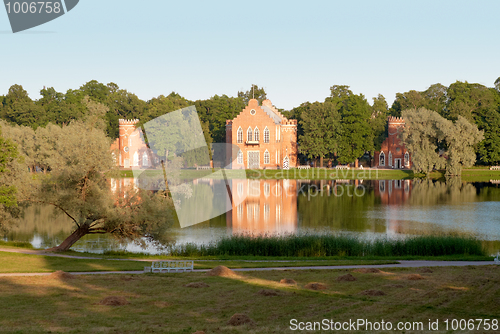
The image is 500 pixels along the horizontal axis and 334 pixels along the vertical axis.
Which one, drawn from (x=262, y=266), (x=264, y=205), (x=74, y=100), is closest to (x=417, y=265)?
(x=262, y=266)

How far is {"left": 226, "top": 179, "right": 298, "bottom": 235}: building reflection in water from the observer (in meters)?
25.6

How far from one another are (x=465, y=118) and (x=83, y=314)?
180 ft

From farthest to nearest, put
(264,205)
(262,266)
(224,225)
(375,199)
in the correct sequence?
1. (375,199)
2. (264,205)
3. (224,225)
4. (262,266)

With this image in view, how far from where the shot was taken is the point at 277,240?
20344mm

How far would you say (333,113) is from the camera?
64125 millimetres

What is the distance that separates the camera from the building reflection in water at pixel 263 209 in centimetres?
2559

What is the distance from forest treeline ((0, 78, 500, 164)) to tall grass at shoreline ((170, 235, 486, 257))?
138 feet

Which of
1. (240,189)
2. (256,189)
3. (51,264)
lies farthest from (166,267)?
(240,189)

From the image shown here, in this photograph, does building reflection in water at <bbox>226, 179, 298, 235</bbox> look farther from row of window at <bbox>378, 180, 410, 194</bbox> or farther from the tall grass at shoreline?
row of window at <bbox>378, 180, 410, 194</bbox>

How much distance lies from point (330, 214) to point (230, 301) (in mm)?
19462

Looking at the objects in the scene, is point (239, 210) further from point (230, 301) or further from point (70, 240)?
point (230, 301)

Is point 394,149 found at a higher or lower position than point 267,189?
higher

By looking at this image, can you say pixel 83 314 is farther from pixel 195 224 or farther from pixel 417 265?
pixel 195 224

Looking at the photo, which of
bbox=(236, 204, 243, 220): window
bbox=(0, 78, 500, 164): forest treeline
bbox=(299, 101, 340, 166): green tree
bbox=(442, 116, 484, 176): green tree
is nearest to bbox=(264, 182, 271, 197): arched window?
bbox=(236, 204, 243, 220): window
